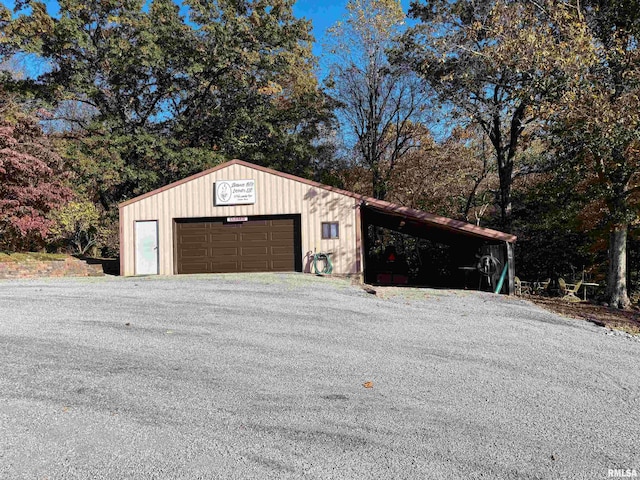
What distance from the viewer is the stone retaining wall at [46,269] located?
44.0 ft

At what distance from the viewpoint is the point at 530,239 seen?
65.4 feet

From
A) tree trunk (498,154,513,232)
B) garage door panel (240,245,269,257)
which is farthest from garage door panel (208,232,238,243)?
tree trunk (498,154,513,232)

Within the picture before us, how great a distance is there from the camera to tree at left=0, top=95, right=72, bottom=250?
13.5 m

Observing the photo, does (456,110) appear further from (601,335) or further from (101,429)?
(101,429)

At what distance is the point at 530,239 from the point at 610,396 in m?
16.6

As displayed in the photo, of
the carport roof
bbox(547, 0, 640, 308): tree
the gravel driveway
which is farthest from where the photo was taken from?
the carport roof

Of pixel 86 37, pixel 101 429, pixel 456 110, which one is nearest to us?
pixel 101 429

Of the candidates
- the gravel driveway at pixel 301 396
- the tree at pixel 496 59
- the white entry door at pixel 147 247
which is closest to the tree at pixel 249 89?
the tree at pixel 496 59

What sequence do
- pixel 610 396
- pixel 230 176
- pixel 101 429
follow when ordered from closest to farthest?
pixel 101 429, pixel 610 396, pixel 230 176

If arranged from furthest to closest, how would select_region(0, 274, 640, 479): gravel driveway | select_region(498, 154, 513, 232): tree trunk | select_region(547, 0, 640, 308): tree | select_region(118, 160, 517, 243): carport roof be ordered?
1. select_region(498, 154, 513, 232): tree trunk
2. select_region(118, 160, 517, 243): carport roof
3. select_region(547, 0, 640, 308): tree
4. select_region(0, 274, 640, 479): gravel driveway

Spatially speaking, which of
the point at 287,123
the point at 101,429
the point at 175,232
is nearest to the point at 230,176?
the point at 175,232

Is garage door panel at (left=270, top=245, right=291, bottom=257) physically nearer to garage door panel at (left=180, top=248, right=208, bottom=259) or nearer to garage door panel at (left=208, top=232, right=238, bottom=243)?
garage door panel at (left=208, top=232, right=238, bottom=243)

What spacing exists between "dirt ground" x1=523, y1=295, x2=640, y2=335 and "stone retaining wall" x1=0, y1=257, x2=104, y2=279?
566 inches

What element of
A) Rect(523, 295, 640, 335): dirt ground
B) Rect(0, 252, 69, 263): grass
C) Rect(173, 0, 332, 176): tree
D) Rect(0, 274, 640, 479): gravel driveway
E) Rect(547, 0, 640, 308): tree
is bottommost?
Rect(523, 295, 640, 335): dirt ground
